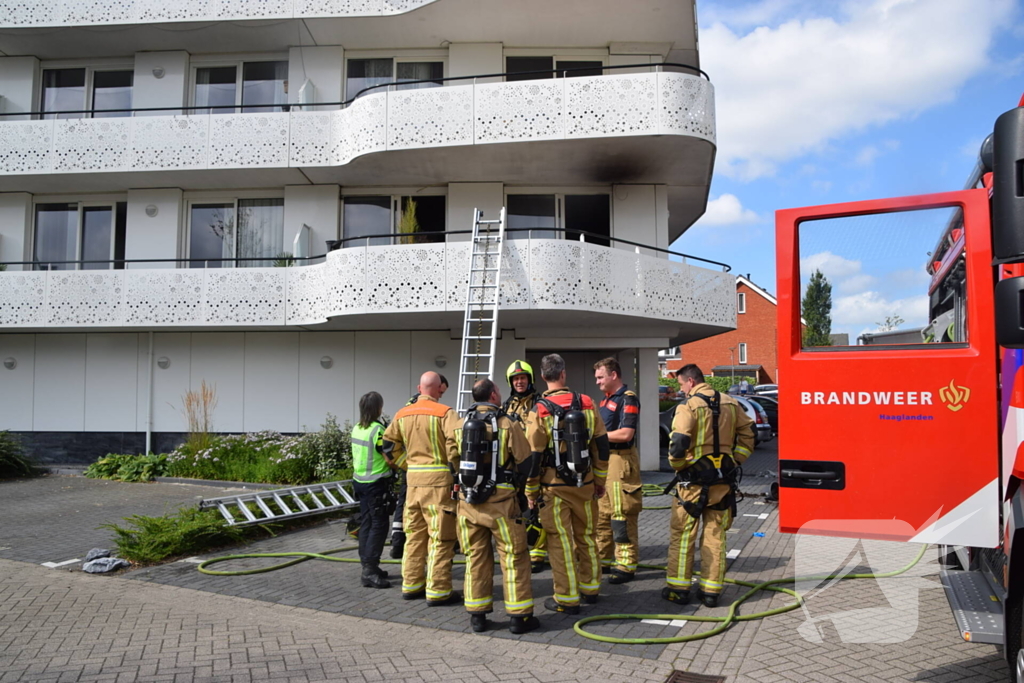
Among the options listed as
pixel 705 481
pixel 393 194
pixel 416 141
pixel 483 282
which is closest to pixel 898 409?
pixel 705 481

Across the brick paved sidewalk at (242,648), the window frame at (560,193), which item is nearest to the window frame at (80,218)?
the window frame at (560,193)

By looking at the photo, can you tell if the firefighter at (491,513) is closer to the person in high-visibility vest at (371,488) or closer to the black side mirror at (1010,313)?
the person in high-visibility vest at (371,488)

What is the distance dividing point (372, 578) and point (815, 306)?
181 inches

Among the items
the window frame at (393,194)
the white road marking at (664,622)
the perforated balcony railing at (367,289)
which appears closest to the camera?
the white road marking at (664,622)

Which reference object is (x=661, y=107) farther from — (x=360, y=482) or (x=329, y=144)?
(x=360, y=482)

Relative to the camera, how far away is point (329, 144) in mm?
14875

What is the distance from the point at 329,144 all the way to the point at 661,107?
6.60 m

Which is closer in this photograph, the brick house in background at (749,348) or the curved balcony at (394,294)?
the curved balcony at (394,294)

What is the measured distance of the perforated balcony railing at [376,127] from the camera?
1346cm

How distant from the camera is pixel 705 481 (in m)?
5.74

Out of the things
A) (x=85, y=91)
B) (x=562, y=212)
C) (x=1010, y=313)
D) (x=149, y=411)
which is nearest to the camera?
(x=1010, y=313)

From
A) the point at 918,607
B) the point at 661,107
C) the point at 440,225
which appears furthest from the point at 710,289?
the point at 918,607

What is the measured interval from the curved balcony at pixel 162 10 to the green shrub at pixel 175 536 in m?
10.8

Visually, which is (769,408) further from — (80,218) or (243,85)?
(80,218)
